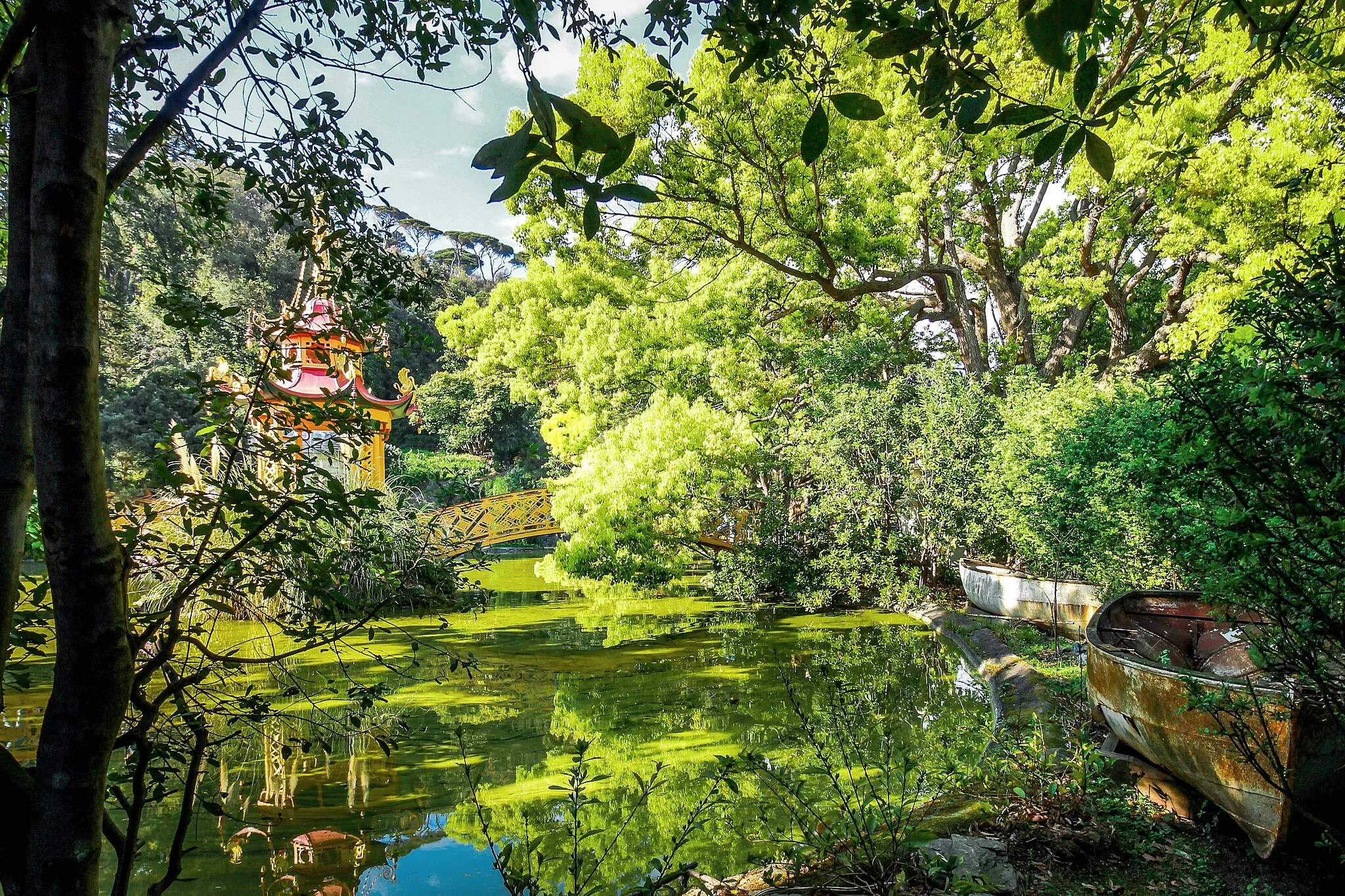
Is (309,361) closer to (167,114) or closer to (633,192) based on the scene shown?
(167,114)

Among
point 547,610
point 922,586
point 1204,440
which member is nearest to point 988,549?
point 922,586

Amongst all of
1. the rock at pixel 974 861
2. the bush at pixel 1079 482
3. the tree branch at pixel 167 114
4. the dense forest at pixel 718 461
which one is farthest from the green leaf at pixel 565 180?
the bush at pixel 1079 482

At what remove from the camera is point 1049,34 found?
806mm

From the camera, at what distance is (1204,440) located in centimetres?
196

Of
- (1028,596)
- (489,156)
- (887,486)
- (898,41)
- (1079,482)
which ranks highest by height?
(898,41)

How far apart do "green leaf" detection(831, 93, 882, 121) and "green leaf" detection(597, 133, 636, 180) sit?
236 millimetres

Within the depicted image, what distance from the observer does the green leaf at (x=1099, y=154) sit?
2.85 ft

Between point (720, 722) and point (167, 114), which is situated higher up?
point (167, 114)

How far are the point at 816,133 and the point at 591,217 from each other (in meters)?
0.35

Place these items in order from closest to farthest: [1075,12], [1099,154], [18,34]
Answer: [1075,12]
[1099,154]
[18,34]

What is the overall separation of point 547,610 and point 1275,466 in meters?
9.77

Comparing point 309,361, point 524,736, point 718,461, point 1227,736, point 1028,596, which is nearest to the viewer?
point 309,361

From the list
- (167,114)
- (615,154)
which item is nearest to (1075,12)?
(615,154)

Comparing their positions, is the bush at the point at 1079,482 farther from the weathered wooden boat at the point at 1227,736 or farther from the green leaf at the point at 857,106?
the green leaf at the point at 857,106
